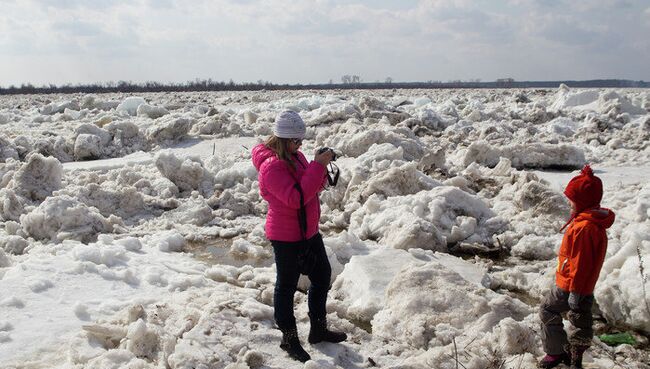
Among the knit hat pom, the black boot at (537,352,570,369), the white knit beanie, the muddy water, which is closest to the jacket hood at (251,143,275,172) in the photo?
the white knit beanie

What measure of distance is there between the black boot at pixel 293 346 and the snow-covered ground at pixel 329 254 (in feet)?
0.19

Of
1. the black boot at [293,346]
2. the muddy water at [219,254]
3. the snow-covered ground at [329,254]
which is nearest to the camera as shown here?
the black boot at [293,346]

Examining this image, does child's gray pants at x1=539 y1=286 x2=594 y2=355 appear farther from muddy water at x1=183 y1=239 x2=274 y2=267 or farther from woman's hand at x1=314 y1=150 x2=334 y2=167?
muddy water at x1=183 y1=239 x2=274 y2=267

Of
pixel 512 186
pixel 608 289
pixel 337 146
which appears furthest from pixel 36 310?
pixel 337 146

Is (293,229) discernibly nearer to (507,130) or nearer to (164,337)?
(164,337)

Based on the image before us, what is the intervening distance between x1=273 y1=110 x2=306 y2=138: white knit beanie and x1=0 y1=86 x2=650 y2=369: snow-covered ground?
1.33 meters

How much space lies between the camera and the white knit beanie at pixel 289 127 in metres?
2.98

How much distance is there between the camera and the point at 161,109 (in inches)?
651

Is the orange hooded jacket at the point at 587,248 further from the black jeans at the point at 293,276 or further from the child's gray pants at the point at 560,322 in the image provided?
the black jeans at the point at 293,276

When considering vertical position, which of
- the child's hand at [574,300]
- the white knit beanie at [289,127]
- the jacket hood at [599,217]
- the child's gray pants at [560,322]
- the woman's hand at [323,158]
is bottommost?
the child's gray pants at [560,322]

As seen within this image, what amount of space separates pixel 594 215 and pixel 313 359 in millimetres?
1847

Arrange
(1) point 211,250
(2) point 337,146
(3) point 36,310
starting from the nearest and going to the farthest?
(3) point 36,310 → (1) point 211,250 → (2) point 337,146

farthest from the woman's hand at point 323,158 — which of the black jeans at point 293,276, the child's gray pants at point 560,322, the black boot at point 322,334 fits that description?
the child's gray pants at point 560,322

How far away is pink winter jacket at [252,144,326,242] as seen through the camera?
9.58 feet
